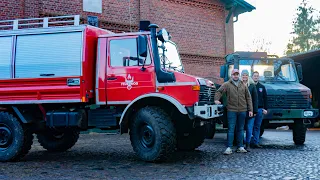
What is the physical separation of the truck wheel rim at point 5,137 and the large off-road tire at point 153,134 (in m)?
2.62

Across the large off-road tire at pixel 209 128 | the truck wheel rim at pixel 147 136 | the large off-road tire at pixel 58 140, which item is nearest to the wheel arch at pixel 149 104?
the truck wheel rim at pixel 147 136

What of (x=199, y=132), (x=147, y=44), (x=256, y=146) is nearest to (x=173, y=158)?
(x=199, y=132)

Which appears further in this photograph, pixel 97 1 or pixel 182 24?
pixel 182 24

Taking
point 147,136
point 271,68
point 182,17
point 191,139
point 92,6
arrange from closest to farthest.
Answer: point 147,136, point 191,139, point 271,68, point 92,6, point 182,17

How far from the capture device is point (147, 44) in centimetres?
761

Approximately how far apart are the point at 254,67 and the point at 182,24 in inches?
346

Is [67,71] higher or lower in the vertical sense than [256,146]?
higher

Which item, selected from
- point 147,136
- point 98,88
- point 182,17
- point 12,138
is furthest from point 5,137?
point 182,17

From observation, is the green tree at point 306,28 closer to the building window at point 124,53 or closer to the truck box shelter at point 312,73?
the truck box shelter at point 312,73

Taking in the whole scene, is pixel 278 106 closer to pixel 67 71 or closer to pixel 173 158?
pixel 173 158

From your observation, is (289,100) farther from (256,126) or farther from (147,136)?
(147,136)

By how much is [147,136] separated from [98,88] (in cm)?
141

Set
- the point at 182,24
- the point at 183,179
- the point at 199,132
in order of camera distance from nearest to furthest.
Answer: the point at 183,179
the point at 199,132
the point at 182,24

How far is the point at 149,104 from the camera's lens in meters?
7.74
